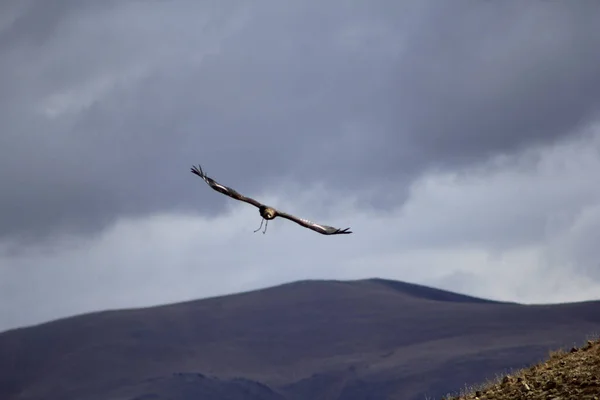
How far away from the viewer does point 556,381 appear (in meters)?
44.2

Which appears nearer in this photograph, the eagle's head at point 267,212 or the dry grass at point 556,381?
the eagle's head at point 267,212

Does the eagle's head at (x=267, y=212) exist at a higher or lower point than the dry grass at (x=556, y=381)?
higher

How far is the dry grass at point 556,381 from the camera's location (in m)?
42.6

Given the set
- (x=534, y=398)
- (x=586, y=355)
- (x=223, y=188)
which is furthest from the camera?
(x=586, y=355)

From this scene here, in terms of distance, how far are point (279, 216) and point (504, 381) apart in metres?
11.1

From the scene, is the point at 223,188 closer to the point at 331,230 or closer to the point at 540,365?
the point at 331,230

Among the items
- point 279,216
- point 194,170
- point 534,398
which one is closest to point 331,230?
point 279,216

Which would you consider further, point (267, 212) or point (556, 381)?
point (556, 381)

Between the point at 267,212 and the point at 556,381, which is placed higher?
the point at 267,212

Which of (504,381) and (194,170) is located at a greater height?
(194,170)

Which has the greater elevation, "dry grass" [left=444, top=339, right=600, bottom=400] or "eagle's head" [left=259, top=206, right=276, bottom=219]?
"eagle's head" [left=259, top=206, right=276, bottom=219]

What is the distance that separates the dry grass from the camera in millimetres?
42625

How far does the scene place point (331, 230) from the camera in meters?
40.6

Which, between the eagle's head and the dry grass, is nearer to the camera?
the eagle's head
